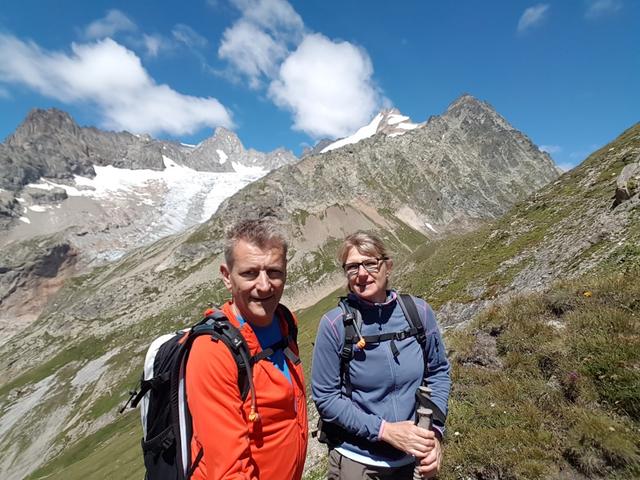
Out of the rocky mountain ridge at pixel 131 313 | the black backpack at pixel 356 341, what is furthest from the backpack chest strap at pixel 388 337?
the rocky mountain ridge at pixel 131 313

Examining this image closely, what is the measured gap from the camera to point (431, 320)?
5.47 meters

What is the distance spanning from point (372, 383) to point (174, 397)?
2620mm

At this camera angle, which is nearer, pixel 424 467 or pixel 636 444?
pixel 424 467

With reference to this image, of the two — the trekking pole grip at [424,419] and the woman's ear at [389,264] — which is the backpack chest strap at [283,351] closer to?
the trekking pole grip at [424,419]

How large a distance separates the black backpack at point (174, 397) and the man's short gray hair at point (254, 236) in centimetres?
79

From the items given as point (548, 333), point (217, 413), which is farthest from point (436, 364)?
point (548, 333)

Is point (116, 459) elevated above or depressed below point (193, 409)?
below

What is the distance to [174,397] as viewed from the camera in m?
3.63

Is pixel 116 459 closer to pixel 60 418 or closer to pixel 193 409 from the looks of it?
pixel 193 409

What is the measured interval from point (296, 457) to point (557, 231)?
20.8 meters

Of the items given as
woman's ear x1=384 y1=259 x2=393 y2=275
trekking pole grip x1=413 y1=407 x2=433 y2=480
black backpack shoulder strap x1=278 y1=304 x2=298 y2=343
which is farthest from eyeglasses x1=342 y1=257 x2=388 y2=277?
trekking pole grip x1=413 y1=407 x2=433 y2=480

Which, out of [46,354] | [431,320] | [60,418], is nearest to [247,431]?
[431,320]

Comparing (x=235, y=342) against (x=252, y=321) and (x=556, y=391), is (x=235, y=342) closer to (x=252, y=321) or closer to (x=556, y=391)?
(x=252, y=321)

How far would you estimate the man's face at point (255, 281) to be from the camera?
4082 mm
